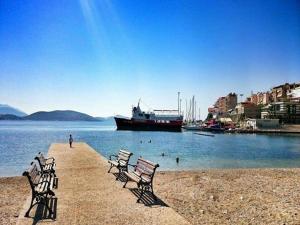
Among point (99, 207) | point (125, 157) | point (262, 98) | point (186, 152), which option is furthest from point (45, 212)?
point (262, 98)

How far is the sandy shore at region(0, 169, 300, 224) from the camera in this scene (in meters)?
8.73

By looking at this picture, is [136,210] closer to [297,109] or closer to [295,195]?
[295,195]

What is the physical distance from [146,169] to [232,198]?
303 cm

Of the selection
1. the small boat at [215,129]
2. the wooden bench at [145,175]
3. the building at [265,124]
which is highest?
the building at [265,124]

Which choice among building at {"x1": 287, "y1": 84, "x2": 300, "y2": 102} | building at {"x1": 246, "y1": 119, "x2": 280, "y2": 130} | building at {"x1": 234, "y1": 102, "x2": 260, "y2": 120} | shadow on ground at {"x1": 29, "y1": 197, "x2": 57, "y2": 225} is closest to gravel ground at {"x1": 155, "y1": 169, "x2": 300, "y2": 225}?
shadow on ground at {"x1": 29, "y1": 197, "x2": 57, "y2": 225}

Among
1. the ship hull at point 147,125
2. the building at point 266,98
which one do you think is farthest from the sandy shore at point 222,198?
the building at point 266,98

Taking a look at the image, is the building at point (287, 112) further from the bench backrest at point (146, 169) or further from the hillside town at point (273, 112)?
the bench backrest at point (146, 169)

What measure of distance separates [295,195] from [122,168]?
6.09 m

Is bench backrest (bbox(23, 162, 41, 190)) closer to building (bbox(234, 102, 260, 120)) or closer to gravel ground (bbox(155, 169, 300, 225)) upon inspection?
gravel ground (bbox(155, 169, 300, 225))

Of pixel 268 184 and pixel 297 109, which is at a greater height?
pixel 297 109

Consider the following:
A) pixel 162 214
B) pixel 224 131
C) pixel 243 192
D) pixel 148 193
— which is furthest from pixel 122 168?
pixel 224 131

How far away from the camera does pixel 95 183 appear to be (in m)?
11.4

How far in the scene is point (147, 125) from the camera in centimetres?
11500

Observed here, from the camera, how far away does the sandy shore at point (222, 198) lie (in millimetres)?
8727
